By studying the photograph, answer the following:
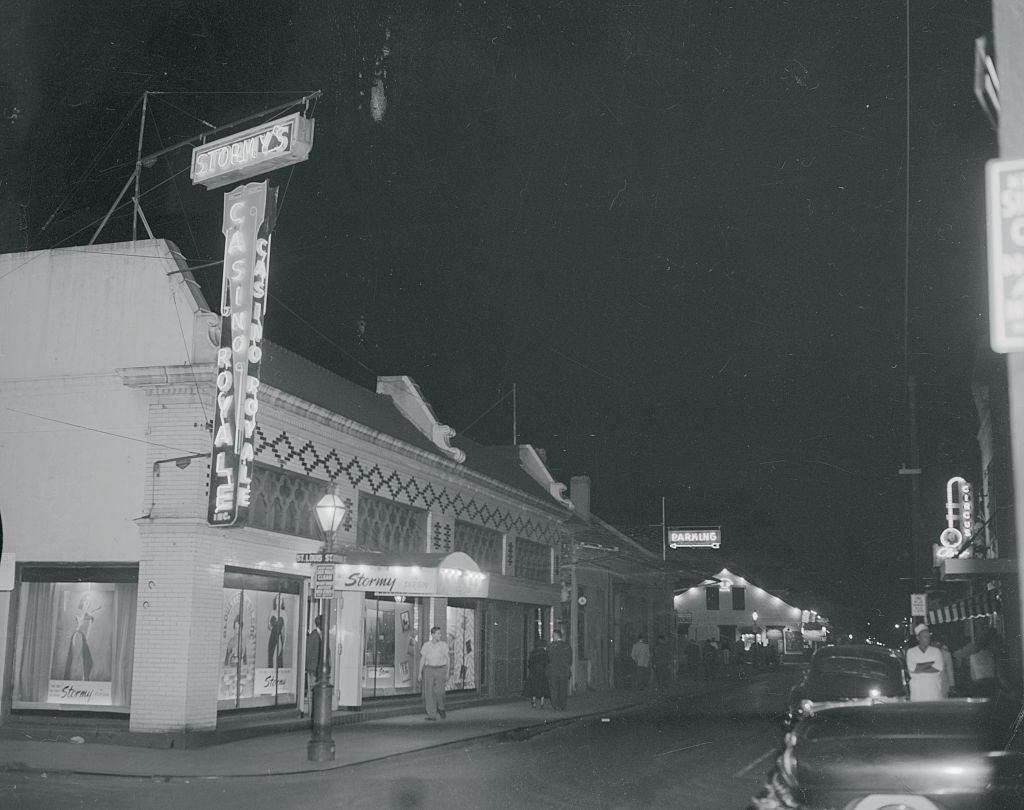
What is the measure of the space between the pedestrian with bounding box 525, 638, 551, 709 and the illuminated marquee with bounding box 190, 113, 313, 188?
14.3 meters

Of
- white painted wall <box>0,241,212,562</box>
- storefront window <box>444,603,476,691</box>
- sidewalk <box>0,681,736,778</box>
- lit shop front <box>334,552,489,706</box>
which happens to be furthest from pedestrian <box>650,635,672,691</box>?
white painted wall <box>0,241,212,562</box>

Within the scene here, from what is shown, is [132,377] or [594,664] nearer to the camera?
[132,377]

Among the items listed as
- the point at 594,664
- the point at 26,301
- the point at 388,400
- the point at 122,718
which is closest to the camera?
the point at 122,718

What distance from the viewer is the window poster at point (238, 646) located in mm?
18484

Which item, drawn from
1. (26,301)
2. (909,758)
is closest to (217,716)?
(26,301)

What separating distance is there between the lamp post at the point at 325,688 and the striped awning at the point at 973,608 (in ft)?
53.6

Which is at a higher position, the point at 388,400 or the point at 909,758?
the point at 388,400

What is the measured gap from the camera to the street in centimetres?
1191

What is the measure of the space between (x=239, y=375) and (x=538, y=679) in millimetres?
13174

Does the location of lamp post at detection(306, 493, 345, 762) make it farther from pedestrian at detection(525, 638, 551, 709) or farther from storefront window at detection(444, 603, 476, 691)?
pedestrian at detection(525, 638, 551, 709)

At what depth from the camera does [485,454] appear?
34.8 meters

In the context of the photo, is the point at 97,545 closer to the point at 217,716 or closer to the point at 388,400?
the point at 217,716

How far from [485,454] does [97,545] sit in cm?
1767

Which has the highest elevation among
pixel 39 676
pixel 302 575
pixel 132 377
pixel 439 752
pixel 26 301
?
pixel 26 301
